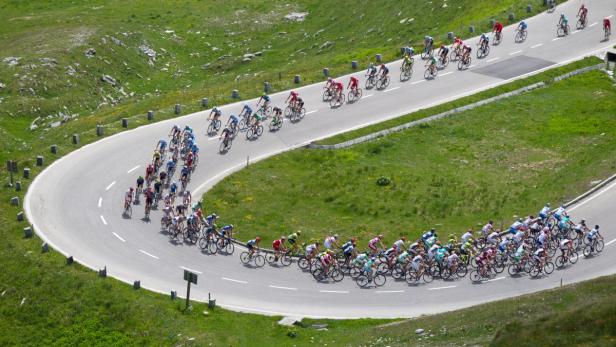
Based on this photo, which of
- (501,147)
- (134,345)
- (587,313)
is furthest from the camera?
(501,147)

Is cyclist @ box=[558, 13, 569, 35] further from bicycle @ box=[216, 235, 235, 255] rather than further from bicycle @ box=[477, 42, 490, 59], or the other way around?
bicycle @ box=[216, 235, 235, 255]

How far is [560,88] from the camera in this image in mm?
86312

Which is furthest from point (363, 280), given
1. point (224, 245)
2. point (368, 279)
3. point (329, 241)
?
point (224, 245)

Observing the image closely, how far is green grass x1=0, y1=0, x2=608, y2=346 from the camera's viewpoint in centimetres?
5697

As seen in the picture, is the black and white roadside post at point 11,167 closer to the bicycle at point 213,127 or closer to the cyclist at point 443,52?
the bicycle at point 213,127

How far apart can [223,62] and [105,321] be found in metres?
50.7

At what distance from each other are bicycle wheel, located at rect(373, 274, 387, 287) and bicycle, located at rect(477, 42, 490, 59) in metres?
34.0

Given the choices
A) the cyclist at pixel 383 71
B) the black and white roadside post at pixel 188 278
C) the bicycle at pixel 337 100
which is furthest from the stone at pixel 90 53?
the black and white roadside post at pixel 188 278

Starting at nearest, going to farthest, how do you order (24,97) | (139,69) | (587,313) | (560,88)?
(587,313), (560,88), (24,97), (139,69)

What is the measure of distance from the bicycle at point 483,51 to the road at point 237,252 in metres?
0.45

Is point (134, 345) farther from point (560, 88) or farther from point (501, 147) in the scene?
point (560, 88)

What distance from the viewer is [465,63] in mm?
89438

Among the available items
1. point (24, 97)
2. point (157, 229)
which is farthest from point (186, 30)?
point (157, 229)

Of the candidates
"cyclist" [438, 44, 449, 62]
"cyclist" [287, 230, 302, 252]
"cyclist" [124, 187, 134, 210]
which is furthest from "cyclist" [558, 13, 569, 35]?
"cyclist" [124, 187, 134, 210]
